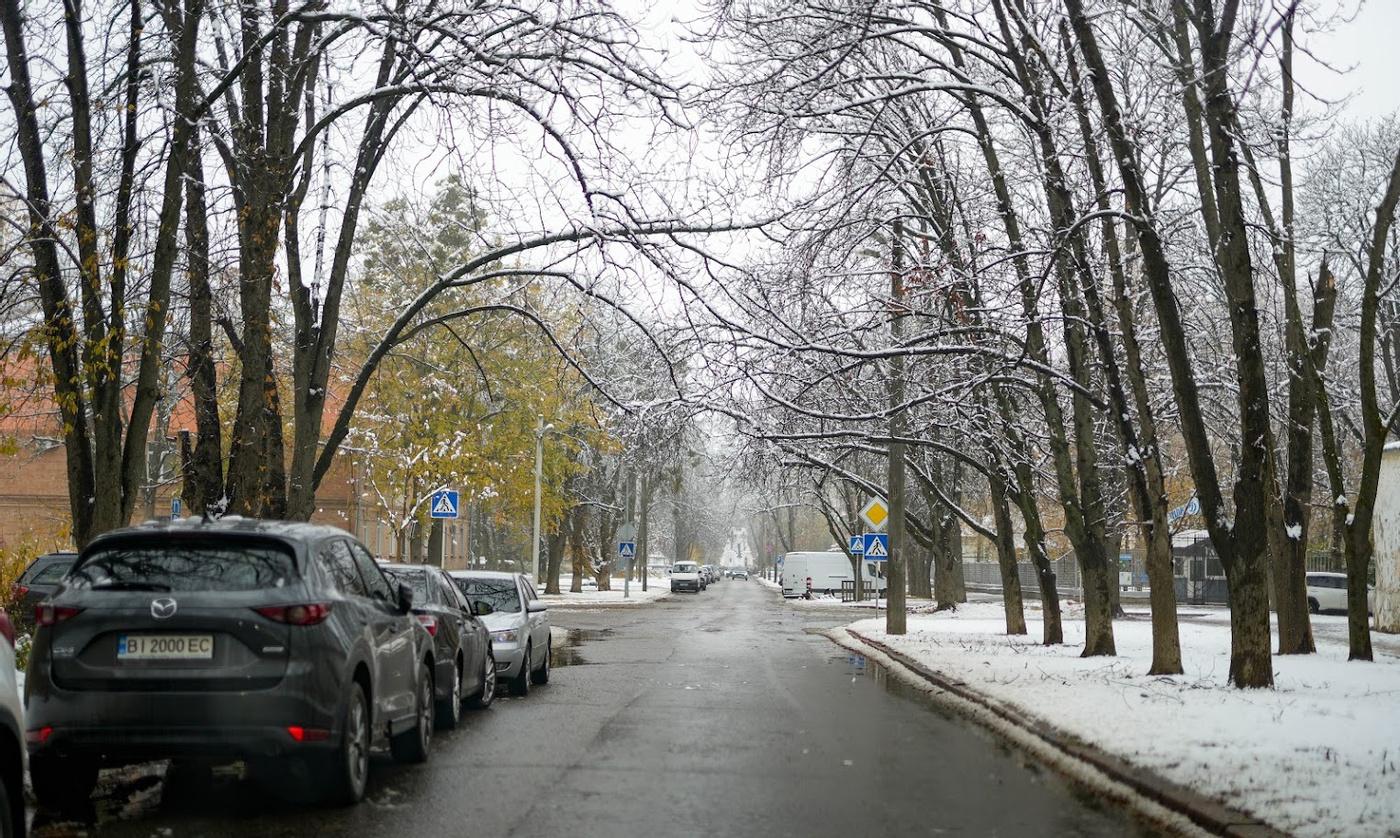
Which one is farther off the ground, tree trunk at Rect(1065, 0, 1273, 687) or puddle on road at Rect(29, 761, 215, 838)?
tree trunk at Rect(1065, 0, 1273, 687)

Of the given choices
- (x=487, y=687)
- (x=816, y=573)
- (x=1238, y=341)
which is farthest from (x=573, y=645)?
(x=816, y=573)

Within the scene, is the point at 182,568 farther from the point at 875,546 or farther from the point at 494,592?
the point at 875,546

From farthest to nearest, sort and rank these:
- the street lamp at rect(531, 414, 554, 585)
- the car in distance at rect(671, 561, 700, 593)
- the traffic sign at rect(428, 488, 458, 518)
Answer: the car in distance at rect(671, 561, 700, 593) → the street lamp at rect(531, 414, 554, 585) → the traffic sign at rect(428, 488, 458, 518)

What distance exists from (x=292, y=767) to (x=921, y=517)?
146 ft

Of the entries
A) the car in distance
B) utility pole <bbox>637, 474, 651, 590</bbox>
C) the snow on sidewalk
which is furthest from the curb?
the car in distance

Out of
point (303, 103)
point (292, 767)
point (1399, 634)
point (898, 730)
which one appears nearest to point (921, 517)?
point (1399, 634)

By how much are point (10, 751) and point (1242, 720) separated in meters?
9.66

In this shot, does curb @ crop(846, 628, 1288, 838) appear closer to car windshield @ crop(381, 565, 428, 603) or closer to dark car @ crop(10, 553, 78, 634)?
car windshield @ crop(381, 565, 428, 603)

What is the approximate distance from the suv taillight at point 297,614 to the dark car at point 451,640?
3427 millimetres

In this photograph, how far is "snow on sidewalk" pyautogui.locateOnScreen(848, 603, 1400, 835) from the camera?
8242 mm

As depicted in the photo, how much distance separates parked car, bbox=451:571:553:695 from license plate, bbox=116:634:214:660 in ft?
22.2

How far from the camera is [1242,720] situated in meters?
11.8

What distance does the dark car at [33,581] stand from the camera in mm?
21219

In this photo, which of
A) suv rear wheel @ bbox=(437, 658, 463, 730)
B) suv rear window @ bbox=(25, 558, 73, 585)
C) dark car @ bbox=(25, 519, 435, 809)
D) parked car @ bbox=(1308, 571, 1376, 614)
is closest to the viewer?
dark car @ bbox=(25, 519, 435, 809)
